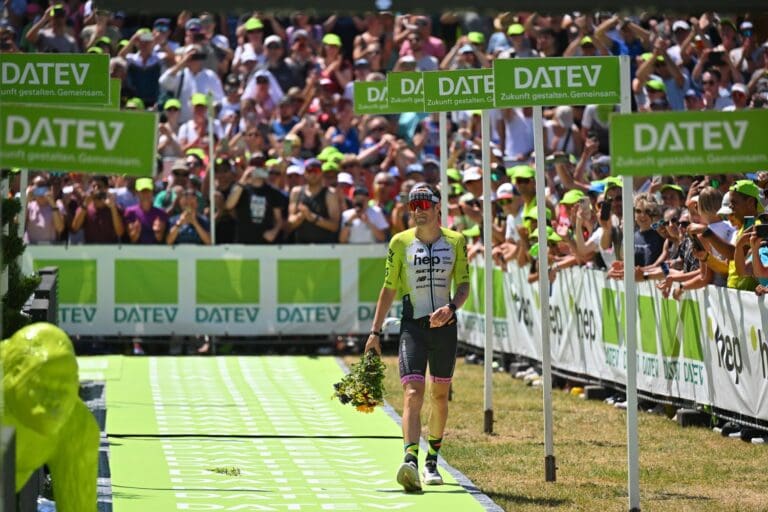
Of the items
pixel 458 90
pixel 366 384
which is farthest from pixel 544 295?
pixel 458 90

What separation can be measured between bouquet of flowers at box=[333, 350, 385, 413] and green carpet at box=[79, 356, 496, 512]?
657 millimetres

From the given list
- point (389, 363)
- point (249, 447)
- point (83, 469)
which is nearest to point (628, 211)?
point (83, 469)

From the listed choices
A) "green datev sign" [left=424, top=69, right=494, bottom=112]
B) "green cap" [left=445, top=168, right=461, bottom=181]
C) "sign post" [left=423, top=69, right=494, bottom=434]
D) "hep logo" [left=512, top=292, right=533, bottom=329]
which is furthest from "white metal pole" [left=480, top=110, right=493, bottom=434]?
"green cap" [left=445, top=168, right=461, bottom=181]

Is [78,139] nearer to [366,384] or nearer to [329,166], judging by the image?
[366,384]

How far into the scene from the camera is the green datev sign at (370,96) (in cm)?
1827

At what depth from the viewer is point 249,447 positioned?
50.3ft

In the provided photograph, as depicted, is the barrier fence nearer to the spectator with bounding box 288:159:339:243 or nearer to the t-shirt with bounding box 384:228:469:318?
the spectator with bounding box 288:159:339:243

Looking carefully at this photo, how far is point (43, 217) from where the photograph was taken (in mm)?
23750

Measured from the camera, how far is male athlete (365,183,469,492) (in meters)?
13.0

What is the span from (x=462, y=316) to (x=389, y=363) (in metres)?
1.96

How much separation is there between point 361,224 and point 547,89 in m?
11.5

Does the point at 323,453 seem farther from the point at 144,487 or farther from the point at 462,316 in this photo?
the point at 462,316

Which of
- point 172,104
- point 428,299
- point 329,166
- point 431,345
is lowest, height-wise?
point 431,345

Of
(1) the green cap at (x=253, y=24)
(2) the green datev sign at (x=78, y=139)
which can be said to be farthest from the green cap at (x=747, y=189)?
(1) the green cap at (x=253, y=24)
